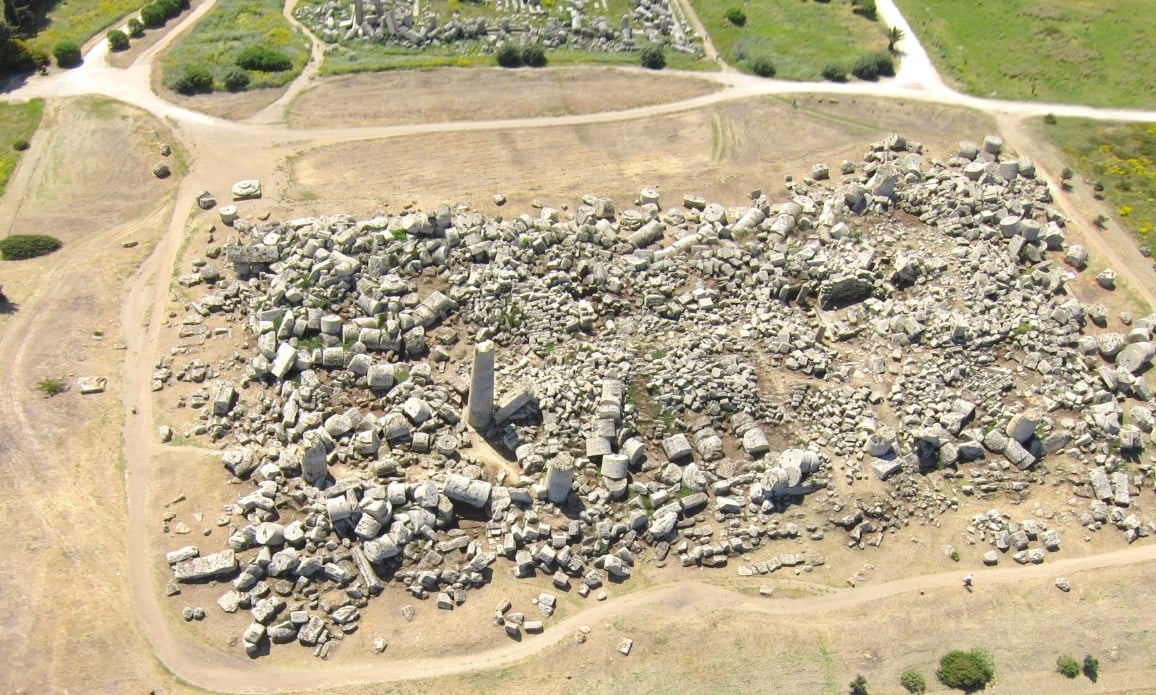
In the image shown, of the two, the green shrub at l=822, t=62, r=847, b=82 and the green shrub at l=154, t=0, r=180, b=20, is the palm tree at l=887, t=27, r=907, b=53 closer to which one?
the green shrub at l=822, t=62, r=847, b=82

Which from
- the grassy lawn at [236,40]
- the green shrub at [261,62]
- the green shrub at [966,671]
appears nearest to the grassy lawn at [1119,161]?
the green shrub at [966,671]

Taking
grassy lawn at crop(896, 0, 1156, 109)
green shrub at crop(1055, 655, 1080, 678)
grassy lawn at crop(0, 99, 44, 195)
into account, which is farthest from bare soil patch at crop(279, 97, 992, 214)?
green shrub at crop(1055, 655, 1080, 678)

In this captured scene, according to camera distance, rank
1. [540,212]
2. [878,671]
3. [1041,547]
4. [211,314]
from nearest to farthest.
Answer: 1. [878,671]
2. [1041,547]
3. [211,314]
4. [540,212]

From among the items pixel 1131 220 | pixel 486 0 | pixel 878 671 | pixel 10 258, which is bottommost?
pixel 878 671

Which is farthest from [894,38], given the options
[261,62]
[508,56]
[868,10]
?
[261,62]

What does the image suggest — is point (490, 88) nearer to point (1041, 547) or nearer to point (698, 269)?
point (698, 269)

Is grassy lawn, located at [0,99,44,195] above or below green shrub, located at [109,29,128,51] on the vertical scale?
below

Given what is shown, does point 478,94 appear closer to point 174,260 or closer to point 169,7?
point 174,260

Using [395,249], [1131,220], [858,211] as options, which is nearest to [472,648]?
[395,249]
